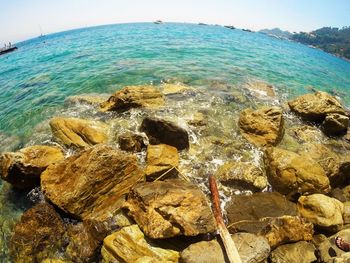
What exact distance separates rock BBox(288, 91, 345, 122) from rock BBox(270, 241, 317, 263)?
933cm

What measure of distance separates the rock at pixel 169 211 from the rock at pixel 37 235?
7.14 ft

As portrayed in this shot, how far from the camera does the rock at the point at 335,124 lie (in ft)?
43.8

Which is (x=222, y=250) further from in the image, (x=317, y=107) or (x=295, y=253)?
(x=317, y=107)

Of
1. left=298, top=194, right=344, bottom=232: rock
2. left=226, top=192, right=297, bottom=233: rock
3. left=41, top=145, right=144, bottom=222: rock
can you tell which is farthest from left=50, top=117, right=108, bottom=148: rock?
left=298, top=194, right=344, bottom=232: rock

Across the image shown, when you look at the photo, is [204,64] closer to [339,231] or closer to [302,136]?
[302,136]

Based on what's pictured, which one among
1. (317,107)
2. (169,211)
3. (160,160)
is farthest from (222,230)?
(317,107)

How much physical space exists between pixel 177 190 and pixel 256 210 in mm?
2714

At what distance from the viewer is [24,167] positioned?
8.77m

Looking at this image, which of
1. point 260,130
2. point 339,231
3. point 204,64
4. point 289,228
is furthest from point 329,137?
point 204,64

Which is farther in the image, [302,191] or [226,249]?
[302,191]

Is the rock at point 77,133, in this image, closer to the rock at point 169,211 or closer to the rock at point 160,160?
the rock at point 160,160

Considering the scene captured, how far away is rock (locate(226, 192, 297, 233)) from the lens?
25.4 feet

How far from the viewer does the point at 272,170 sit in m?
9.49

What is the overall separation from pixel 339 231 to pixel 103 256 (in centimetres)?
669
